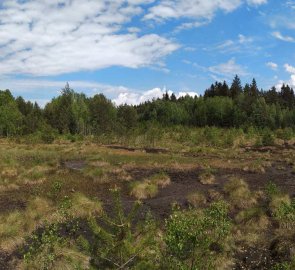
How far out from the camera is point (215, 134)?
65.9 m

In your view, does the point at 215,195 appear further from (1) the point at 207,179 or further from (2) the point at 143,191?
(1) the point at 207,179

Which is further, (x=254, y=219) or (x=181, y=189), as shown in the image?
(x=181, y=189)

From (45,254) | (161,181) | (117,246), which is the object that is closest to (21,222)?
(45,254)

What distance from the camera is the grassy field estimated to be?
12.2 m

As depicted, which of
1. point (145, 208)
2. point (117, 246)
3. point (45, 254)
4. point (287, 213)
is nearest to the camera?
point (117, 246)

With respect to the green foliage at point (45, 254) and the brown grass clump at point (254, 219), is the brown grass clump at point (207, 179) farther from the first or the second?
the green foliage at point (45, 254)

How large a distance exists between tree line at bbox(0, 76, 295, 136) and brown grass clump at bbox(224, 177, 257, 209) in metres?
51.9

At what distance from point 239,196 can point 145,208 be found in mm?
5137

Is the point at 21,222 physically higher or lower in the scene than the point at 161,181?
lower

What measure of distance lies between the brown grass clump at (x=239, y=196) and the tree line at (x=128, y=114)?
51.9m

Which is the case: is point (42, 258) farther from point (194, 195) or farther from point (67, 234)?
point (194, 195)

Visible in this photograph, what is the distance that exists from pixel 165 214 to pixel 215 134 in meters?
48.7

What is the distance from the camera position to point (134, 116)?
334ft

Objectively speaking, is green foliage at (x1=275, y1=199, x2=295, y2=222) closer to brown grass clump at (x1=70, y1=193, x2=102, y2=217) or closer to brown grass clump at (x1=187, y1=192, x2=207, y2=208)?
brown grass clump at (x1=187, y1=192, x2=207, y2=208)
